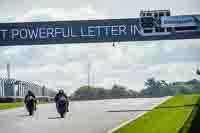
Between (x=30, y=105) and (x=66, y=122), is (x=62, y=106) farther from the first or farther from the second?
(x=66, y=122)

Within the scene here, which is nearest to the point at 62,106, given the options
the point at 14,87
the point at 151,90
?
the point at 14,87

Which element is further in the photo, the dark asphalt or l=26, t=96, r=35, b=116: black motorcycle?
l=26, t=96, r=35, b=116: black motorcycle

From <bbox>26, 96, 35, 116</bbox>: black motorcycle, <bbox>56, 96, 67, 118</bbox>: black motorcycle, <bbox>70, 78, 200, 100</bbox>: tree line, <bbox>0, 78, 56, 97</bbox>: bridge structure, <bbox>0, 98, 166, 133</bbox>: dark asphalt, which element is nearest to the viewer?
<bbox>0, 98, 166, 133</bbox>: dark asphalt

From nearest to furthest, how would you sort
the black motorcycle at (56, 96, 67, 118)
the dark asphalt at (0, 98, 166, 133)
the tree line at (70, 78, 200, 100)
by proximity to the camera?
1. the dark asphalt at (0, 98, 166, 133)
2. the black motorcycle at (56, 96, 67, 118)
3. the tree line at (70, 78, 200, 100)

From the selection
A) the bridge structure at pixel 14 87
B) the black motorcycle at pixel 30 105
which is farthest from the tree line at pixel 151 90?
the black motorcycle at pixel 30 105

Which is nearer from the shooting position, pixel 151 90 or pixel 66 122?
pixel 66 122

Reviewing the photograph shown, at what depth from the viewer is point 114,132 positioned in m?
18.1

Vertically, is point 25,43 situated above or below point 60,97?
above

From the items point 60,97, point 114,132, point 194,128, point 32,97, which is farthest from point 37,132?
point 32,97

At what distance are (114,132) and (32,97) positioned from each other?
1429cm

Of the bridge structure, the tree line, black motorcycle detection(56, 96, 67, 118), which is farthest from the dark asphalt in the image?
the tree line

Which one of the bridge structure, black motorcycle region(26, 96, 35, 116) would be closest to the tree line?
the bridge structure

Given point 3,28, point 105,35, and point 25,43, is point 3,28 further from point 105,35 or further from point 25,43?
point 105,35

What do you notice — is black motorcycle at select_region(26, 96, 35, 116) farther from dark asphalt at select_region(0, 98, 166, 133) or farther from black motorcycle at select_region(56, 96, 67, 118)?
black motorcycle at select_region(56, 96, 67, 118)
